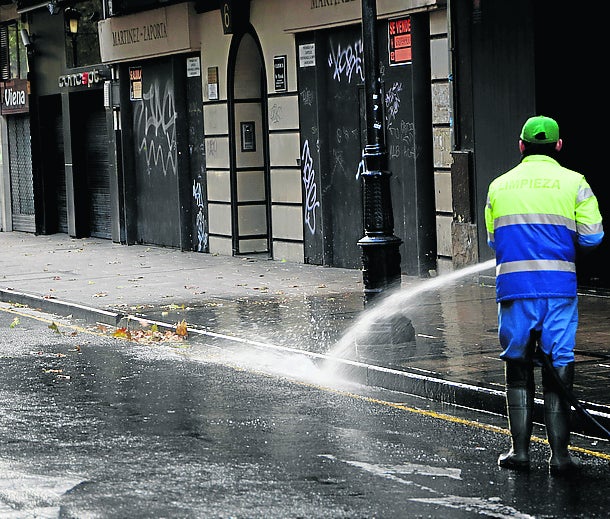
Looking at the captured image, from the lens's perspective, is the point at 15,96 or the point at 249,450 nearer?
the point at 249,450

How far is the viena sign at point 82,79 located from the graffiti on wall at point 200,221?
13.2ft

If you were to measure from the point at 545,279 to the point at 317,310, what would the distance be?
709cm

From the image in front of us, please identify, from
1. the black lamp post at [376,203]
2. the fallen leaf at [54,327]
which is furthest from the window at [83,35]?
the black lamp post at [376,203]

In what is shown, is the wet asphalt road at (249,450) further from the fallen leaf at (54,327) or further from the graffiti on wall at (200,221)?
the graffiti on wall at (200,221)

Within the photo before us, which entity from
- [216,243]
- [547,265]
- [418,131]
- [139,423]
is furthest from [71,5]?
[547,265]

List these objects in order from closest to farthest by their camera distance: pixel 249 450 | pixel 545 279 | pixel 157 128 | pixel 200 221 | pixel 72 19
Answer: pixel 545 279 < pixel 249 450 < pixel 200 221 < pixel 157 128 < pixel 72 19

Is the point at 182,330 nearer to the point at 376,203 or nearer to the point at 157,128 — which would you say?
the point at 376,203

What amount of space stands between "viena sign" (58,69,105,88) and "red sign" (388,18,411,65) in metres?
9.68

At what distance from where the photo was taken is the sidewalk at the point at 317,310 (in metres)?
9.66

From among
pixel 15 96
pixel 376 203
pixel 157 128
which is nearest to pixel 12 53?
pixel 15 96

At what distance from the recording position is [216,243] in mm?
22094

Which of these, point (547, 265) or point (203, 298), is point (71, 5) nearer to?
point (203, 298)

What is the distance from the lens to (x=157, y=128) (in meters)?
23.7

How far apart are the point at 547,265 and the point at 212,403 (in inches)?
123
